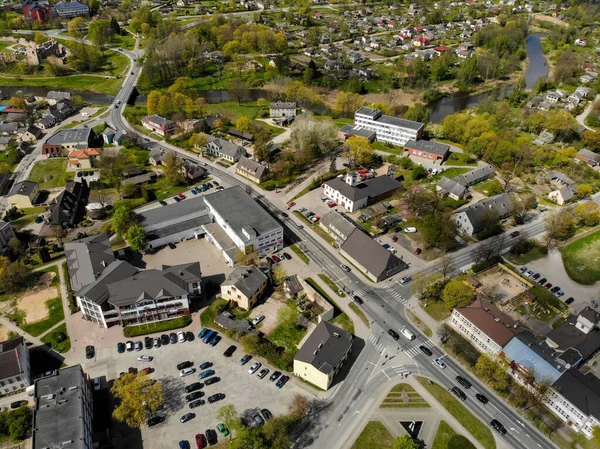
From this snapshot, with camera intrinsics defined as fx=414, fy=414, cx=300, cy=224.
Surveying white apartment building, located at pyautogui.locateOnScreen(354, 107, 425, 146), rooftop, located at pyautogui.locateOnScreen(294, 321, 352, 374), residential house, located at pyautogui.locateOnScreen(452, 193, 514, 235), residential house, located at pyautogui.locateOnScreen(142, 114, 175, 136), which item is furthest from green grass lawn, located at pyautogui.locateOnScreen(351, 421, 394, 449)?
residential house, located at pyautogui.locateOnScreen(142, 114, 175, 136)

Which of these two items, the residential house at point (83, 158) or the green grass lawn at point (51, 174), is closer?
the green grass lawn at point (51, 174)

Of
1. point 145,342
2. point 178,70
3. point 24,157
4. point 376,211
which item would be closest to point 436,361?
point 376,211

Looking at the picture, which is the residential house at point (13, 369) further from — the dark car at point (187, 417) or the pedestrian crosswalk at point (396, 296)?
the pedestrian crosswalk at point (396, 296)

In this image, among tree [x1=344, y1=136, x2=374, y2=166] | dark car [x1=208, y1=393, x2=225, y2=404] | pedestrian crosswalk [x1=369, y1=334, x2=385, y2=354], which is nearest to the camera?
dark car [x1=208, y1=393, x2=225, y2=404]

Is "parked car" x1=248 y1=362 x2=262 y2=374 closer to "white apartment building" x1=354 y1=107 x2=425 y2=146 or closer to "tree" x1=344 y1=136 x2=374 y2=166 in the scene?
"tree" x1=344 y1=136 x2=374 y2=166

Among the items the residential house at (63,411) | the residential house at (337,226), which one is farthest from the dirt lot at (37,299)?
the residential house at (337,226)

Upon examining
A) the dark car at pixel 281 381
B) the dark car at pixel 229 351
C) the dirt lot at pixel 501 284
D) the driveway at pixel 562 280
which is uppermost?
the driveway at pixel 562 280

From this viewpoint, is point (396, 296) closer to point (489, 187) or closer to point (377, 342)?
point (377, 342)
